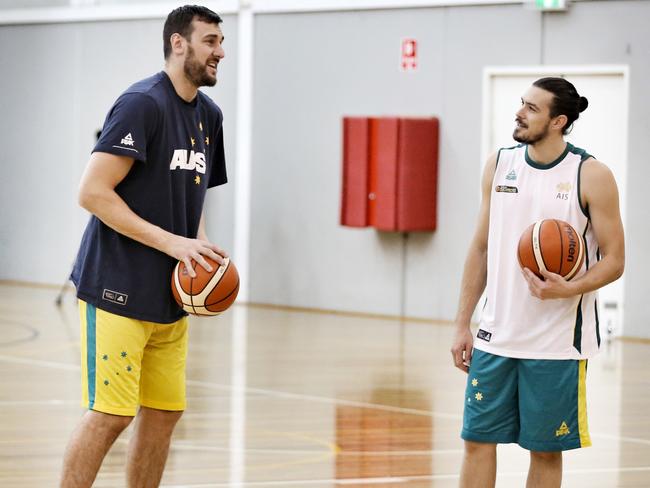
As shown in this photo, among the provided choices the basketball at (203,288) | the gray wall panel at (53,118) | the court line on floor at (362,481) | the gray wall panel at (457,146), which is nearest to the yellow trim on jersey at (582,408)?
the basketball at (203,288)

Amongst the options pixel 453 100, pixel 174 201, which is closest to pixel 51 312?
pixel 453 100

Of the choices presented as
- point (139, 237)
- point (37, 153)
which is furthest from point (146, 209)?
point (37, 153)

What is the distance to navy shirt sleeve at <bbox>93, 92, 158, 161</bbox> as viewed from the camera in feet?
12.0

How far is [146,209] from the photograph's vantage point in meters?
3.77

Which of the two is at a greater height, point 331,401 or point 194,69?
point 194,69

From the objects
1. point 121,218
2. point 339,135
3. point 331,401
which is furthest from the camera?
point 339,135

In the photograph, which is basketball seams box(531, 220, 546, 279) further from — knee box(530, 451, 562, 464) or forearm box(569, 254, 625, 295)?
knee box(530, 451, 562, 464)

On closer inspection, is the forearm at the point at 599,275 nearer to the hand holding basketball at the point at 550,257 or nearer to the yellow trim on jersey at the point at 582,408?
the hand holding basketball at the point at 550,257

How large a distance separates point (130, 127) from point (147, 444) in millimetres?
1015

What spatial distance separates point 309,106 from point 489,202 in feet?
27.1

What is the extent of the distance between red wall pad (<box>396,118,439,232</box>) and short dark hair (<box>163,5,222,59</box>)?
738 cm

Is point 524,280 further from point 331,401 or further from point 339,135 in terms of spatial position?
point 339,135

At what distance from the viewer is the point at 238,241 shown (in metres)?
12.6

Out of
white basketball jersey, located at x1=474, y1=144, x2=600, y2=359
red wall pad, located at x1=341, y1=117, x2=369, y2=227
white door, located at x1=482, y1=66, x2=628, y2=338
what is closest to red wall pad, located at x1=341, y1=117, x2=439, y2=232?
red wall pad, located at x1=341, y1=117, x2=369, y2=227
